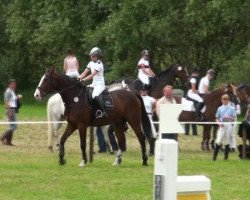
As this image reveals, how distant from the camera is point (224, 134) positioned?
18781 mm

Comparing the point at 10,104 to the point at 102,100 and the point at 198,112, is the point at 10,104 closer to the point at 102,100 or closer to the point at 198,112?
the point at 198,112

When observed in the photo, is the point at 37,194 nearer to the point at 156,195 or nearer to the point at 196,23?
the point at 156,195

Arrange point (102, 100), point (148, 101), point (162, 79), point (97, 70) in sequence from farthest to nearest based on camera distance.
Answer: point (162, 79) < point (148, 101) < point (102, 100) < point (97, 70)

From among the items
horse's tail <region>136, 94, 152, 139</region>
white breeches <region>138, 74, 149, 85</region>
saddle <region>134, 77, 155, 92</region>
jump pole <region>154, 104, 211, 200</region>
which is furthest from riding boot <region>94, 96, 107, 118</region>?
jump pole <region>154, 104, 211, 200</region>

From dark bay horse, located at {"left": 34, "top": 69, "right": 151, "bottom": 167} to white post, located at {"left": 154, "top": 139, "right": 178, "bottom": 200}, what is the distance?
36.0ft

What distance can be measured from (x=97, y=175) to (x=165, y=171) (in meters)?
9.46

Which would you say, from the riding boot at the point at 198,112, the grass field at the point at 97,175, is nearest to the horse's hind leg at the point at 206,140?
the riding boot at the point at 198,112

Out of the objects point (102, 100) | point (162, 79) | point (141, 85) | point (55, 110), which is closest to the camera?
point (102, 100)

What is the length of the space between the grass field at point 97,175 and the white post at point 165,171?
6507 millimetres

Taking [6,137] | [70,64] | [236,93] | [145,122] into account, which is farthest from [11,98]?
[236,93]

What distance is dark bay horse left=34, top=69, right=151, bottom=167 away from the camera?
16203mm

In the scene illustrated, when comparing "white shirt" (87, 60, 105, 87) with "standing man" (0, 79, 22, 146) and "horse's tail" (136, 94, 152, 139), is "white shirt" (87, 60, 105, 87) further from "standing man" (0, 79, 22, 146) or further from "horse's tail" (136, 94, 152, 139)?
"standing man" (0, 79, 22, 146)

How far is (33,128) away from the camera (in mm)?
27797

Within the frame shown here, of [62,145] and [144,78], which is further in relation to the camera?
[144,78]
